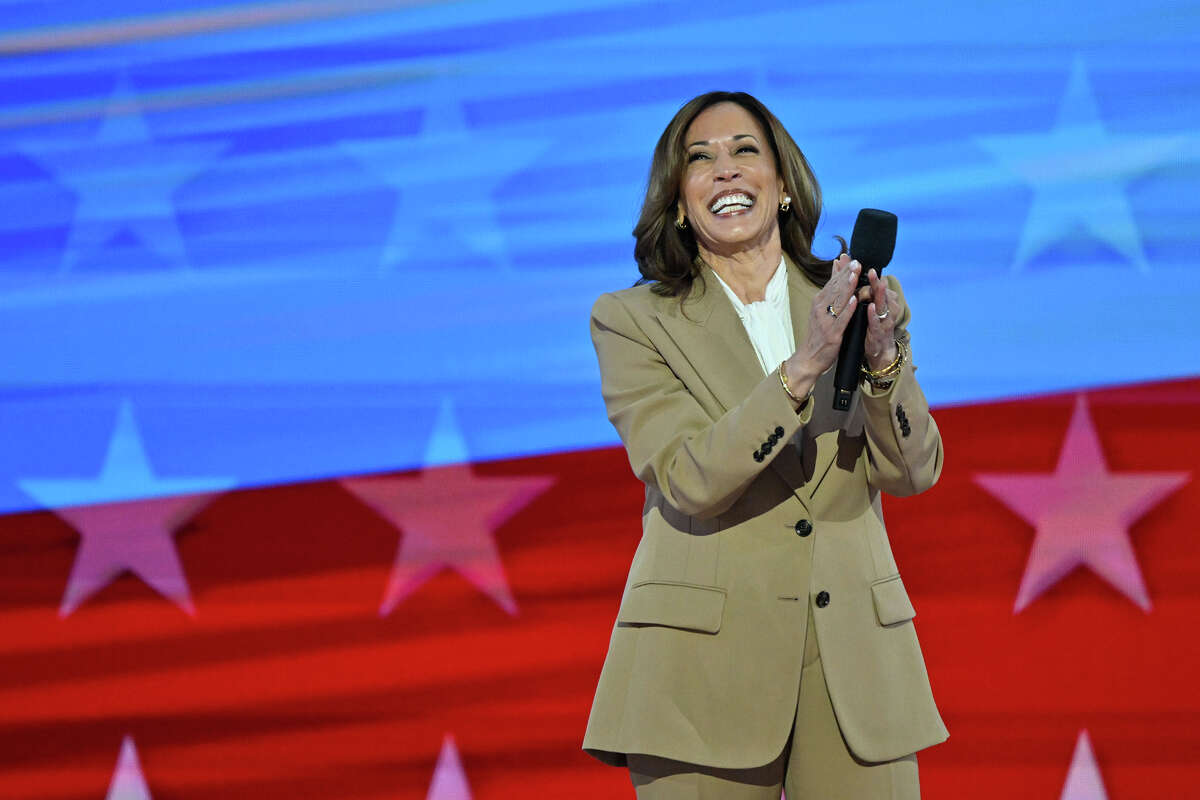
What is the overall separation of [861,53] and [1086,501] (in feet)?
3.45

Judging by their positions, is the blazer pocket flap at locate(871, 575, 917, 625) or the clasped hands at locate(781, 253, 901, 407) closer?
the clasped hands at locate(781, 253, 901, 407)

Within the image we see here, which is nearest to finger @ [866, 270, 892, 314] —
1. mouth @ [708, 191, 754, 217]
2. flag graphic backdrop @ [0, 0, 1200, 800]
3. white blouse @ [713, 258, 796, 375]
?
white blouse @ [713, 258, 796, 375]

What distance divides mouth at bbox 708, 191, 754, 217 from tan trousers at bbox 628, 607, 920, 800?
54 centimetres

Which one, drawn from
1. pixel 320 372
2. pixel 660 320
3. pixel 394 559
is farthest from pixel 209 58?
pixel 660 320

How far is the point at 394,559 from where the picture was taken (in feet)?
9.15

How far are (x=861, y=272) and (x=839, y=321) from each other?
0.23ft

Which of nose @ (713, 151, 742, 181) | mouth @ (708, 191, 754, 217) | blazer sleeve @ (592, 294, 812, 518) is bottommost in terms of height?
blazer sleeve @ (592, 294, 812, 518)

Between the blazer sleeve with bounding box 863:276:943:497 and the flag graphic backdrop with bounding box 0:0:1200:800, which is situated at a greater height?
the flag graphic backdrop with bounding box 0:0:1200:800

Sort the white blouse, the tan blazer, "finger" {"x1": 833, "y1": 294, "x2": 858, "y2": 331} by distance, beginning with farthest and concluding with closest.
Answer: the white blouse → the tan blazer → "finger" {"x1": 833, "y1": 294, "x2": 858, "y2": 331}

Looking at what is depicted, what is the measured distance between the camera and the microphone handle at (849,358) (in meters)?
1.41

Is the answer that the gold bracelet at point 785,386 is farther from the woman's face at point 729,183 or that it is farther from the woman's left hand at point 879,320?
the woman's face at point 729,183

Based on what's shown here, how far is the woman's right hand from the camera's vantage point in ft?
4.54

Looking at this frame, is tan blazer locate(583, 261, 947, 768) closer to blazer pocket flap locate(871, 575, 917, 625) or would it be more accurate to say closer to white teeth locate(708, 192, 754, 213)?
blazer pocket flap locate(871, 575, 917, 625)

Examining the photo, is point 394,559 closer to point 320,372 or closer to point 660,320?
point 320,372
